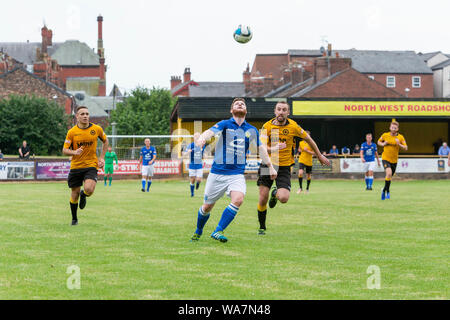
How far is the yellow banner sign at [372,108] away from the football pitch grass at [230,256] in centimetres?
2775

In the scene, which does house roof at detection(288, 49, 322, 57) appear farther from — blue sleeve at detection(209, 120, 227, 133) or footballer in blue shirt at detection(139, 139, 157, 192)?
blue sleeve at detection(209, 120, 227, 133)

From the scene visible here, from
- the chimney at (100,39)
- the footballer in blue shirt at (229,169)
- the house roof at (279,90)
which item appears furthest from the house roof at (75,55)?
the footballer in blue shirt at (229,169)

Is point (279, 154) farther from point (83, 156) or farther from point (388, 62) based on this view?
point (388, 62)

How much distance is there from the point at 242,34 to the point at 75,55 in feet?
420

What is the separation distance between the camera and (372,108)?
44.6m

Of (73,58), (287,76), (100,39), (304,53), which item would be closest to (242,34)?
(287,76)

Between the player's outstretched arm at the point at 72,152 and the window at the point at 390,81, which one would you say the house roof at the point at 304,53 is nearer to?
the window at the point at 390,81

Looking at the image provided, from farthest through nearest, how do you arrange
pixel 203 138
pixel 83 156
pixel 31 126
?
1. pixel 31 126
2. pixel 83 156
3. pixel 203 138

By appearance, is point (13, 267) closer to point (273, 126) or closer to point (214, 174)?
point (214, 174)

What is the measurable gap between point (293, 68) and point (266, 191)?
58732mm

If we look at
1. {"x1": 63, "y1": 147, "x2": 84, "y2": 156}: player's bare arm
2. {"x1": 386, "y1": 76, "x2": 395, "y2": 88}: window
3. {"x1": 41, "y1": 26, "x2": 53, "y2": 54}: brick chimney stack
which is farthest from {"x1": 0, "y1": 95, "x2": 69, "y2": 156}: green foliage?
{"x1": 41, "y1": 26, "x2": 53, "y2": 54}: brick chimney stack

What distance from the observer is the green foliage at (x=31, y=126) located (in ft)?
207

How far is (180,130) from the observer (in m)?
43.4
